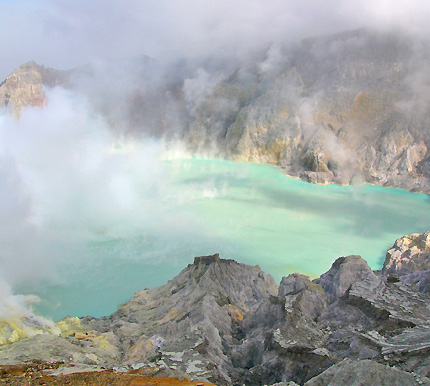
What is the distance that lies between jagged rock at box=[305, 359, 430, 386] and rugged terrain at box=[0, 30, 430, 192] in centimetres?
3871

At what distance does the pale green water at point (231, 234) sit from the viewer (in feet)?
63.5

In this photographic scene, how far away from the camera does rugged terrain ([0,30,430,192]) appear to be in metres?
47.6

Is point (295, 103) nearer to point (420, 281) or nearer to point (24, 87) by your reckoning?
point (24, 87)

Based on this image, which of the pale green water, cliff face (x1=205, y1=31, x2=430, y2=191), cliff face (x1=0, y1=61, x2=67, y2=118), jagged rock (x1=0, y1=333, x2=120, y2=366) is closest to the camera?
jagged rock (x1=0, y1=333, x2=120, y2=366)

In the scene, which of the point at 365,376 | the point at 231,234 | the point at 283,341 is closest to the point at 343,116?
the point at 231,234

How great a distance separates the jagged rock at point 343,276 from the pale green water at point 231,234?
261 inches

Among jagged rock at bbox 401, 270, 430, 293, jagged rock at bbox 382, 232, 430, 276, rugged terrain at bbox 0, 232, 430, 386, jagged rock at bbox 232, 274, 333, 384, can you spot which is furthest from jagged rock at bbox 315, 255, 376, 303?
jagged rock at bbox 382, 232, 430, 276

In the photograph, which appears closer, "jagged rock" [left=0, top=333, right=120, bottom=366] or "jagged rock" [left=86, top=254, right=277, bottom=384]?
"jagged rock" [left=86, top=254, right=277, bottom=384]

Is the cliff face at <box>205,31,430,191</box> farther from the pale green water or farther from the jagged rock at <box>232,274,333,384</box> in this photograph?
the jagged rock at <box>232,274,333,384</box>

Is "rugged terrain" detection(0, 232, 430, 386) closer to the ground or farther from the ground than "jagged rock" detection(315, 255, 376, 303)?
closer to the ground

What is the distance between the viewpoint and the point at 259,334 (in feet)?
34.3

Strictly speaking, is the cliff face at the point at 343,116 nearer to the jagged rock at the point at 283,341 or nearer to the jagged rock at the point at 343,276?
the jagged rock at the point at 343,276

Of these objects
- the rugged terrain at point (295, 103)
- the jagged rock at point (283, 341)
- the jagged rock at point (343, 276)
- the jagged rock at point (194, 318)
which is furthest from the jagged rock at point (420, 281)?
the rugged terrain at point (295, 103)

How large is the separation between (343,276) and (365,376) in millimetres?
7074
